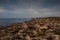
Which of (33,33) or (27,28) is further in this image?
(27,28)

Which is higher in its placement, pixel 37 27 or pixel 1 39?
pixel 37 27

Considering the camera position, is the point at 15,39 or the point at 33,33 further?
the point at 33,33

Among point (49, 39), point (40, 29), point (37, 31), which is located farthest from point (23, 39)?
point (40, 29)

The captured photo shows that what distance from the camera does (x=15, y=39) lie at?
26297mm

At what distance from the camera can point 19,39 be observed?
25.8 m

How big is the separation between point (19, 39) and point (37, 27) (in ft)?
28.8

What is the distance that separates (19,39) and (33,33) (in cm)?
429

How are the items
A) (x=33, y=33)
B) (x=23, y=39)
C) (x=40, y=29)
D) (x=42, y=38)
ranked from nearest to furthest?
(x=23, y=39) < (x=42, y=38) < (x=33, y=33) < (x=40, y=29)

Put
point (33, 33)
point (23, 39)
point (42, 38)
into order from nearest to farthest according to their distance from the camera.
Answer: point (23, 39) < point (42, 38) < point (33, 33)

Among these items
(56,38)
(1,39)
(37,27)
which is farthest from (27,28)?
(56,38)

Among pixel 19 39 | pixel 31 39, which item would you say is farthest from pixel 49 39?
pixel 19 39

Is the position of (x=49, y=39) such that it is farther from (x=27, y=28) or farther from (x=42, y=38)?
(x=27, y=28)

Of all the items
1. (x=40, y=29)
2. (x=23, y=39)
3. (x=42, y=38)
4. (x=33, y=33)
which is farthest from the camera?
(x=40, y=29)

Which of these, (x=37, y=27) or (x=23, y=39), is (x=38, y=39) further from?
(x=37, y=27)
